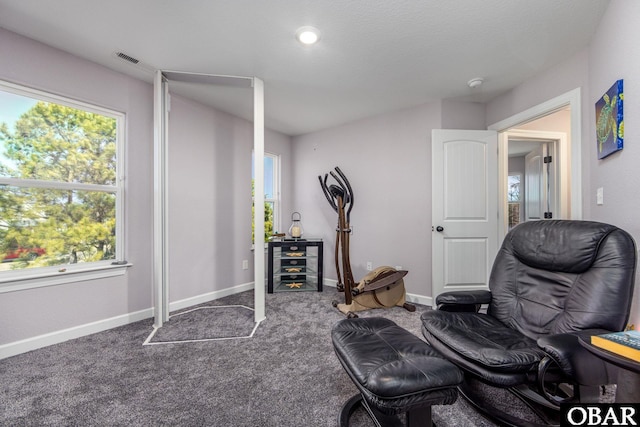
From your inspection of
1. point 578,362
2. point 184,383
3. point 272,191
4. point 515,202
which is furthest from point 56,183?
point 515,202

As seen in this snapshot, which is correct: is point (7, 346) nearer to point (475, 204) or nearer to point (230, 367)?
point (230, 367)

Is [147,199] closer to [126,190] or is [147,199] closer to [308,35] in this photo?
[126,190]

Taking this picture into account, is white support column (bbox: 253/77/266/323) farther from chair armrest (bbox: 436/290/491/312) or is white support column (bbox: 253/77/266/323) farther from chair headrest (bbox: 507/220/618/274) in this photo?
chair headrest (bbox: 507/220/618/274)

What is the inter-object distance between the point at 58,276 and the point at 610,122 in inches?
167

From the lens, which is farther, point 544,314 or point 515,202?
point 515,202

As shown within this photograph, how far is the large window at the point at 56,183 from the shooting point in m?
2.07

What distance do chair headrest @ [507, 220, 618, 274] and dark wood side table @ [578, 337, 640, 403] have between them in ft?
2.19

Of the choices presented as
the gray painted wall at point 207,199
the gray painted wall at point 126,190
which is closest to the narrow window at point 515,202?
the gray painted wall at point 207,199

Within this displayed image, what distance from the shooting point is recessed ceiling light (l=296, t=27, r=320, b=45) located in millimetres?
1964

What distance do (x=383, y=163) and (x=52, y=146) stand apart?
3.44 meters

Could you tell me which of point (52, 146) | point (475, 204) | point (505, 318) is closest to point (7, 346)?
point (52, 146)

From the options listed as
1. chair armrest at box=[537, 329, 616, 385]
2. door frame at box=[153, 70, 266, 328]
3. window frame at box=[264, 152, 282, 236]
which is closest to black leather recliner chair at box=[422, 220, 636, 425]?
chair armrest at box=[537, 329, 616, 385]

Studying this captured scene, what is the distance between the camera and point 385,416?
1.38 metres

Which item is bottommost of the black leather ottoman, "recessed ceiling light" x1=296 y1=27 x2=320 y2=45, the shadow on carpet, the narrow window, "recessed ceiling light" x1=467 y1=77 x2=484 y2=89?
the shadow on carpet
